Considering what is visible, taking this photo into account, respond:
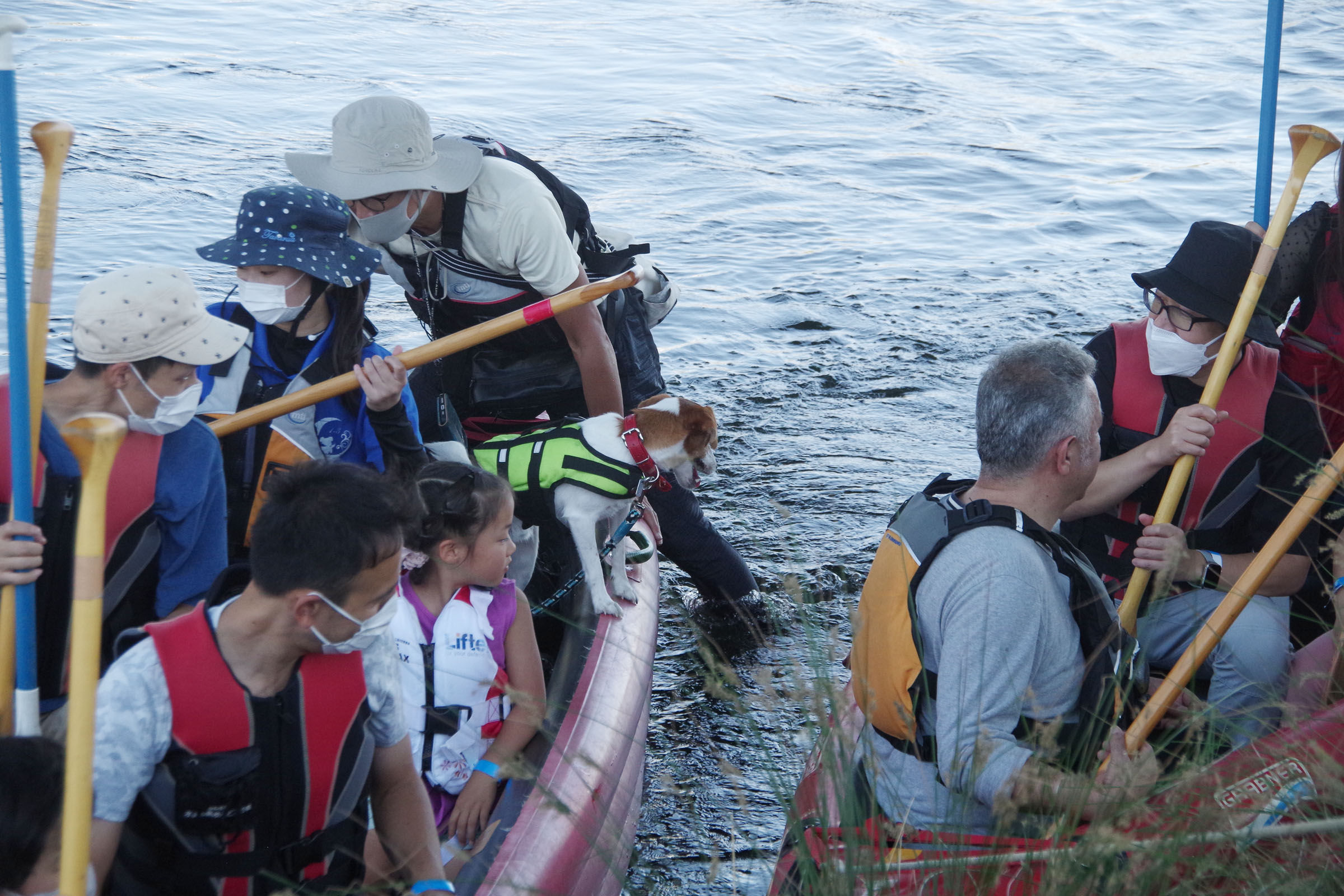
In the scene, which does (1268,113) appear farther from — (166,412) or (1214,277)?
(166,412)

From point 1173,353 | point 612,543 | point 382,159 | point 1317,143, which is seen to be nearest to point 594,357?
point 612,543

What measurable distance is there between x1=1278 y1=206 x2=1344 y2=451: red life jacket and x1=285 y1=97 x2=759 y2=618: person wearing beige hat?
2.04 m

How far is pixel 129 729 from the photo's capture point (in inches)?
79.6

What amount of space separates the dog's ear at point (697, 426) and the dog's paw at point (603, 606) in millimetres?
518

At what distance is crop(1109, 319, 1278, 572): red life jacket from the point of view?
3.31 m

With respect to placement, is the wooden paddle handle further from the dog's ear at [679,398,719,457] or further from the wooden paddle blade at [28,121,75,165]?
the dog's ear at [679,398,719,457]

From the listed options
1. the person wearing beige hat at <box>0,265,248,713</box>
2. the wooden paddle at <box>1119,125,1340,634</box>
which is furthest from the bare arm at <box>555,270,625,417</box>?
the wooden paddle at <box>1119,125,1340,634</box>

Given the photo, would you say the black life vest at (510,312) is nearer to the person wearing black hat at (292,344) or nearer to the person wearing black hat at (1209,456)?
the person wearing black hat at (292,344)

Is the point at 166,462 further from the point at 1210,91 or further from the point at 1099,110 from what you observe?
the point at 1210,91

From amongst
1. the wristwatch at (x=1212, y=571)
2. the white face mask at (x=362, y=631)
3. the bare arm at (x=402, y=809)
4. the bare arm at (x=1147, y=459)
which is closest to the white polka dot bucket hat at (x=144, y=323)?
the white face mask at (x=362, y=631)

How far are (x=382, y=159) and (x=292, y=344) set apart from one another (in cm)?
67

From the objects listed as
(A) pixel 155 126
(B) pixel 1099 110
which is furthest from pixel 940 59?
(A) pixel 155 126

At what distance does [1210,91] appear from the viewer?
14977 millimetres

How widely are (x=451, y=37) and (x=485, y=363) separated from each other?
12354 millimetres
